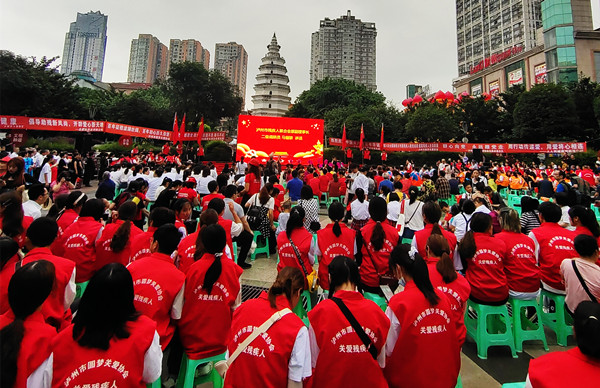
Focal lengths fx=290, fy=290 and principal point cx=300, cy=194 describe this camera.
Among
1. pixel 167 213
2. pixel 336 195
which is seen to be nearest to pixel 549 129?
pixel 336 195

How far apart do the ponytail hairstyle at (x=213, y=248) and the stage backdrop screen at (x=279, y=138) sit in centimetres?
1499

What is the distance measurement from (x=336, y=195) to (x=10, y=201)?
6958 mm

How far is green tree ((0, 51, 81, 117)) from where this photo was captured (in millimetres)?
18906

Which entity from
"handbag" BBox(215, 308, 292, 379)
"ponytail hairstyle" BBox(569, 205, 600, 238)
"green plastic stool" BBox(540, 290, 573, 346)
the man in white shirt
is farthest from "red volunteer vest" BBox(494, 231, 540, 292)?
the man in white shirt

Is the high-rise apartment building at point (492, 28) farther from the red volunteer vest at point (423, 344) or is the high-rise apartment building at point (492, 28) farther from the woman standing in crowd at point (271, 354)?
the woman standing in crowd at point (271, 354)

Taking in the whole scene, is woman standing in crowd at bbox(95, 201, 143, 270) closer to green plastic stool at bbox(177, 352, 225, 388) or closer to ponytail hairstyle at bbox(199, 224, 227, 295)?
ponytail hairstyle at bbox(199, 224, 227, 295)

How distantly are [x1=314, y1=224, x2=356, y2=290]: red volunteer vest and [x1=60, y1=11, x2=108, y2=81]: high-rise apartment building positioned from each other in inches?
4418

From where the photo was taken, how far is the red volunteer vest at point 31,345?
1.25 meters

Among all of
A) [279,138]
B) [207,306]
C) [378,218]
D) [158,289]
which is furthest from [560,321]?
[279,138]

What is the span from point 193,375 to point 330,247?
65.5 inches

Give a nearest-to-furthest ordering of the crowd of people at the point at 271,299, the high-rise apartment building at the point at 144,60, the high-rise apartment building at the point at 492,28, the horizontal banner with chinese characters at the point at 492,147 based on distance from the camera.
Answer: the crowd of people at the point at 271,299 < the horizontal banner with chinese characters at the point at 492,147 < the high-rise apartment building at the point at 492,28 < the high-rise apartment building at the point at 144,60

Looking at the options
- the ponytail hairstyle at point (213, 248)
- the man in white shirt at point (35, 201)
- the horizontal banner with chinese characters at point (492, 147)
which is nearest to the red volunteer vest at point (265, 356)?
the ponytail hairstyle at point (213, 248)

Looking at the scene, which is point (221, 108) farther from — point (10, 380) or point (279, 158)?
point (10, 380)

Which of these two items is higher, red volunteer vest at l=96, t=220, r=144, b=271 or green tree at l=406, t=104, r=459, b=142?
green tree at l=406, t=104, r=459, b=142
